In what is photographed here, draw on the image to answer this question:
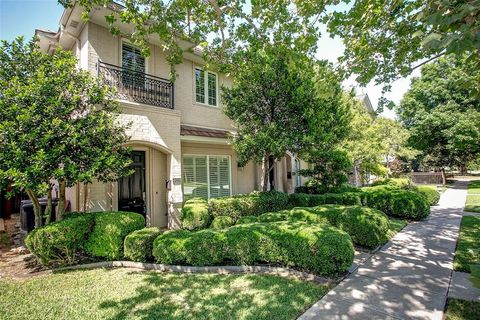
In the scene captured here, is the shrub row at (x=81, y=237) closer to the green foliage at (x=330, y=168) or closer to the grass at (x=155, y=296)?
the grass at (x=155, y=296)

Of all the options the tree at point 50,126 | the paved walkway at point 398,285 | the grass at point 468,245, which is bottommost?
the paved walkway at point 398,285

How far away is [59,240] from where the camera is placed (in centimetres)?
579

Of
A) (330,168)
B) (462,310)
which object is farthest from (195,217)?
(330,168)

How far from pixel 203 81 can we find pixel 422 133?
25.2 m

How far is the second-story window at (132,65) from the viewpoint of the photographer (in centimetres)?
923

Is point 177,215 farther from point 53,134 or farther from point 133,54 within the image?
point 133,54

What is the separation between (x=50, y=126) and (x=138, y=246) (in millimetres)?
3557

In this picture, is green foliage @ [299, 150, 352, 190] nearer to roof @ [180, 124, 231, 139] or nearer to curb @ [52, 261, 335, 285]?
roof @ [180, 124, 231, 139]

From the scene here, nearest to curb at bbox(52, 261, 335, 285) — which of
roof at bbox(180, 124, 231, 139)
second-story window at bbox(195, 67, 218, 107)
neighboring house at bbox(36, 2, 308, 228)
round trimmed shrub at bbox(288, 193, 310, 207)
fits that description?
neighboring house at bbox(36, 2, 308, 228)

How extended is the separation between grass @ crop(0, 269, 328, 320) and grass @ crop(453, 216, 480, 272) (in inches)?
135

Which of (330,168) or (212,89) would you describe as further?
(330,168)

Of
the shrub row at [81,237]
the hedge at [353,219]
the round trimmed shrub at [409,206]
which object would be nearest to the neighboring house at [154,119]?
the shrub row at [81,237]

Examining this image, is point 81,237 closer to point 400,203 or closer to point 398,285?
point 398,285

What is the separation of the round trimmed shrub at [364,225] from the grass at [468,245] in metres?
1.68
